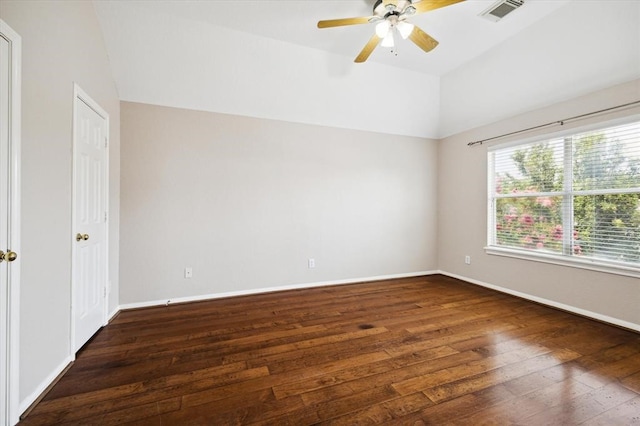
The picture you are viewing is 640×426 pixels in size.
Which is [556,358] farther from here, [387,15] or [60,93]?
[60,93]

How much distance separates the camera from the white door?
81.4 inches

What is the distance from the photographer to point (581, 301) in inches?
113

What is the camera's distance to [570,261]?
2988mm

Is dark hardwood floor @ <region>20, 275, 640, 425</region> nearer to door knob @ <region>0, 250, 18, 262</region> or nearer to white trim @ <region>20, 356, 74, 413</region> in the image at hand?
white trim @ <region>20, 356, 74, 413</region>

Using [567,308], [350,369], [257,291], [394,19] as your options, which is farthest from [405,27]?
[567,308]

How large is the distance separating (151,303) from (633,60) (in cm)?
560

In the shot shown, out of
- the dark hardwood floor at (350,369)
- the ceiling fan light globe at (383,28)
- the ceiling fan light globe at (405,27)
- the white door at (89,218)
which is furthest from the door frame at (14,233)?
the ceiling fan light globe at (405,27)

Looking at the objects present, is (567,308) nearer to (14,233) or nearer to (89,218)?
(14,233)

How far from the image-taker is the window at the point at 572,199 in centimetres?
261

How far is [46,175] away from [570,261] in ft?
16.3

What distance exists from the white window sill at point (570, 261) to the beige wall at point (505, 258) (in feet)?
0.18

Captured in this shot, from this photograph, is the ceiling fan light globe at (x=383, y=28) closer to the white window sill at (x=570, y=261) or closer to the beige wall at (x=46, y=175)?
the beige wall at (x=46, y=175)

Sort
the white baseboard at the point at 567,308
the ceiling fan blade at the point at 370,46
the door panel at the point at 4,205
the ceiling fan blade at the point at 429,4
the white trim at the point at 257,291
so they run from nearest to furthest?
the door panel at the point at 4,205 → the ceiling fan blade at the point at 429,4 → the ceiling fan blade at the point at 370,46 → the white baseboard at the point at 567,308 → the white trim at the point at 257,291

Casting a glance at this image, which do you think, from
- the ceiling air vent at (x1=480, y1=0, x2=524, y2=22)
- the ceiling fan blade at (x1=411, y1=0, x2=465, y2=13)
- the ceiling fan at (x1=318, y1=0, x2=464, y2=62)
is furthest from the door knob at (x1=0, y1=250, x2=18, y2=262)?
the ceiling air vent at (x1=480, y1=0, x2=524, y2=22)
